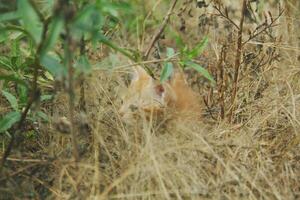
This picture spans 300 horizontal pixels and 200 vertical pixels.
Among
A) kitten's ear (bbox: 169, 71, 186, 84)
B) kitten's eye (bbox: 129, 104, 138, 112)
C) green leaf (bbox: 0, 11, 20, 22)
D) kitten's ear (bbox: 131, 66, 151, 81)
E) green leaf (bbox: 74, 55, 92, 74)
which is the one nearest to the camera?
green leaf (bbox: 0, 11, 20, 22)

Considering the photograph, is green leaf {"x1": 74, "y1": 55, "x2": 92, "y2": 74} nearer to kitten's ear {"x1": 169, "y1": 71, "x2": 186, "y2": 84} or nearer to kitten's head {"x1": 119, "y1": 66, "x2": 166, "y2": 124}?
kitten's head {"x1": 119, "y1": 66, "x2": 166, "y2": 124}

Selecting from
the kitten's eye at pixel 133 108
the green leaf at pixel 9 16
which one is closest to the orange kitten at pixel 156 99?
the kitten's eye at pixel 133 108

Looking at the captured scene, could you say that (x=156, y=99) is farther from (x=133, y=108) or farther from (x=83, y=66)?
(x=83, y=66)

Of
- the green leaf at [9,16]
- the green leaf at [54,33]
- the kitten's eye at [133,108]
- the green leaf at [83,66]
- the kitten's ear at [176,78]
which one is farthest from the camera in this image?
the kitten's ear at [176,78]

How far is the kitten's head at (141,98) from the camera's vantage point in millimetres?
2229

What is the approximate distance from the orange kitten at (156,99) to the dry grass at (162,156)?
59 mm

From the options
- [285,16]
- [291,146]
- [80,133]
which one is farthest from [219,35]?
[80,133]

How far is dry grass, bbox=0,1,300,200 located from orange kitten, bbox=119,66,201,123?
0.06 meters

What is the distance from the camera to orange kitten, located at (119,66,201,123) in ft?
7.42

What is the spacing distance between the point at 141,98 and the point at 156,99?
0.28 feet

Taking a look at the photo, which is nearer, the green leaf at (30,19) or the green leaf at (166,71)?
the green leaf at (30,19)

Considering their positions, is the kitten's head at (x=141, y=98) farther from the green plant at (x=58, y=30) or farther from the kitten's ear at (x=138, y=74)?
the green plant at (x=58, y=30)

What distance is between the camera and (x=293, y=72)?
2.68 m

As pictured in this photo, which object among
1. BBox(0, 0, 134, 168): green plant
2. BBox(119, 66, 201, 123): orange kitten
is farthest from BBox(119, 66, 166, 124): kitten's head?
BBox(0, 0, 134, 168): green plant
